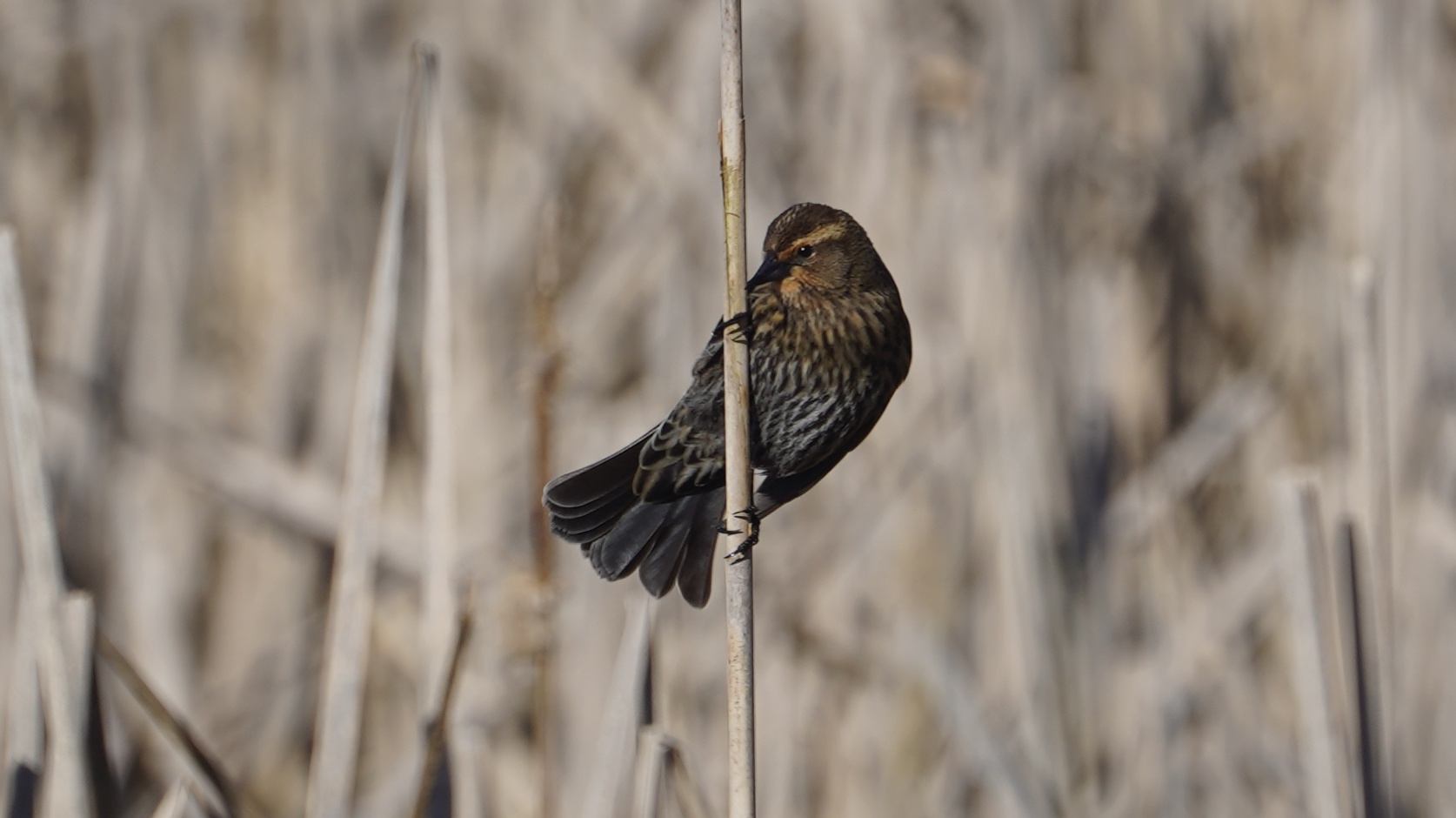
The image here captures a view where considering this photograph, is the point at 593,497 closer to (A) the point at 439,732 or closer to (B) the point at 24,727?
(A) the point at 439,732

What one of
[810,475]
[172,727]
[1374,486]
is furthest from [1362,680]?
[172,727]

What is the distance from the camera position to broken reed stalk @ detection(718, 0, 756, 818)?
3.49ft

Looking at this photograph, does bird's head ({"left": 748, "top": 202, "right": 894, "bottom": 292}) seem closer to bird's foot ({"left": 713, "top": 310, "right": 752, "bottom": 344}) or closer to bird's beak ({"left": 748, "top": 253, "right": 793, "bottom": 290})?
bird's beak ({"left": 748, "top": 253, "right": 793, "bottom": 290})

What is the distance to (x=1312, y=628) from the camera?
150 cm

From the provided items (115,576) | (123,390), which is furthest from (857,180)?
(115,576)

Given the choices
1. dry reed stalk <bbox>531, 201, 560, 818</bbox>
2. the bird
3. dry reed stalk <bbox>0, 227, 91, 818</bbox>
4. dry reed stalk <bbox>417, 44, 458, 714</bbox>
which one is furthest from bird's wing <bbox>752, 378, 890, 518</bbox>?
dry reed stalk <bbox>0, 227, 91, 818</bbox>

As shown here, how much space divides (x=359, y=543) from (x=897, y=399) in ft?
3.94

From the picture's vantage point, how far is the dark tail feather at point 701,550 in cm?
150

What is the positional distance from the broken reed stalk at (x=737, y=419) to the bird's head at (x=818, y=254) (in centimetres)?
30

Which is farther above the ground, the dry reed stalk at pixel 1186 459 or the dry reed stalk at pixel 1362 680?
the dry reed stalk at pixel 1186 459

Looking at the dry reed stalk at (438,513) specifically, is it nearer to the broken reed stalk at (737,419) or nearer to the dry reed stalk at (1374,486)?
the broken reed stalk at (737,419)

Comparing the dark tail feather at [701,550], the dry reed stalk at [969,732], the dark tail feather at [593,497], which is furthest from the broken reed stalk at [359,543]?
the dry reed stalk at [969,732]

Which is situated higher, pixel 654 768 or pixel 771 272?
pixel 771 272

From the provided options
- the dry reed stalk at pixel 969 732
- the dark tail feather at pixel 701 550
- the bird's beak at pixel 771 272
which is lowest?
the dry reed stalk at pixel 969 732
